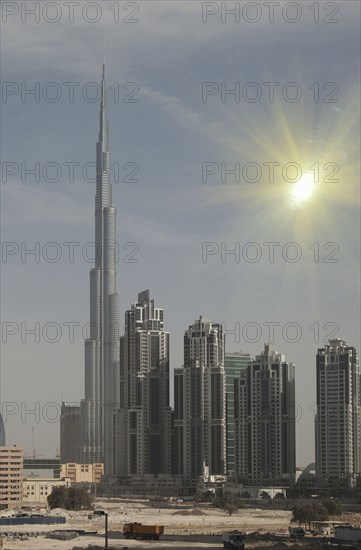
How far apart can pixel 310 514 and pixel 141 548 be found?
46.5 meters

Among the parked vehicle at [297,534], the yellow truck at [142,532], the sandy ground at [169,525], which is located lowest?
the sandy ground at [169,525]

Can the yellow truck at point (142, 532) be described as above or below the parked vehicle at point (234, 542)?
below

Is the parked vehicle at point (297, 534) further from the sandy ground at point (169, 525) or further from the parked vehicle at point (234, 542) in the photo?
the parked vehicle at point (234, 542)

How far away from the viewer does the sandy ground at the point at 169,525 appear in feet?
314

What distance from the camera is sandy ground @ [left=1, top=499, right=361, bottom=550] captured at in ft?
314

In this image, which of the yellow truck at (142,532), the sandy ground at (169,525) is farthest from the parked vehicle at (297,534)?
the yellow truck at (142,532)

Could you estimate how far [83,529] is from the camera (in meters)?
117

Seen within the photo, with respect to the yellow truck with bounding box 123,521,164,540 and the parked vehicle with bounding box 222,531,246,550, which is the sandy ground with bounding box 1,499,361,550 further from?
the parked vehicle with bounding box 222,531,246,550

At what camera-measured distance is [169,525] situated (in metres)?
130

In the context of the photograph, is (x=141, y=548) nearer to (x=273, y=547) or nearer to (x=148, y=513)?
(x=273, y=547)

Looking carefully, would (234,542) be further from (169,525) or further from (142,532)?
(169,525)

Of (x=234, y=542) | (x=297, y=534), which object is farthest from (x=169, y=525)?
(x=234, y=542)

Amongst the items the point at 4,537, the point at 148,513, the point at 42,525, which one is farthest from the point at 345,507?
the point at 4,537

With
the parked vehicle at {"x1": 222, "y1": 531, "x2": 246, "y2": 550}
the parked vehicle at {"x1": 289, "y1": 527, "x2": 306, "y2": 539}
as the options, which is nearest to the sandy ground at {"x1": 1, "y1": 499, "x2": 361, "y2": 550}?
the parked vehicle at {"x1": 222, "y1": 531, "x2": 246, "y2": 550}
